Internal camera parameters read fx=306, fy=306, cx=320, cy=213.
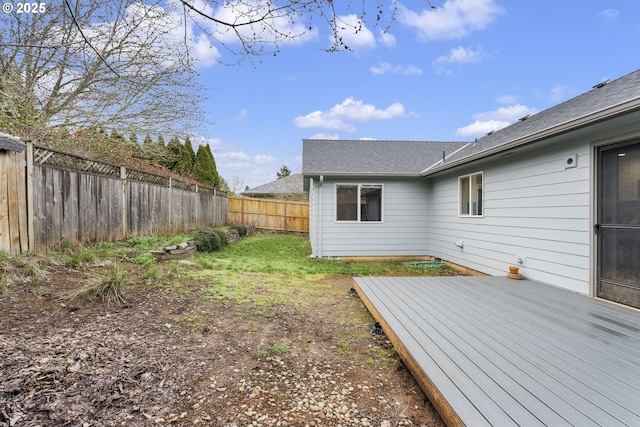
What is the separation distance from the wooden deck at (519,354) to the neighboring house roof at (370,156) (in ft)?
14.9

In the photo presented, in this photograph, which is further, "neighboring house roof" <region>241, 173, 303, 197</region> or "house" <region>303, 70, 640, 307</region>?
"neighboring house roof" <region>241, 173, 303, 197</region>

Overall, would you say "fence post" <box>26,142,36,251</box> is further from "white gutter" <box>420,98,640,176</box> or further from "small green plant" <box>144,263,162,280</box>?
"white gutter" <box>420,98,640,176</box>

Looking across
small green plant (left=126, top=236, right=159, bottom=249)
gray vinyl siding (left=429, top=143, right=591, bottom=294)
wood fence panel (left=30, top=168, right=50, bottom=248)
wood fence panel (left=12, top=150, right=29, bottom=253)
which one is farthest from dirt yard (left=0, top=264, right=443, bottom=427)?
gray vinyl siding (left=429, top=143, right=591, bottom=294)

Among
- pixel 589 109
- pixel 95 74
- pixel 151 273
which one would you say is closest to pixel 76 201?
pixel 151 273

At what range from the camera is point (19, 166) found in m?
4.54

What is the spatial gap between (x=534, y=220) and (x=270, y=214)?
12.4 metres

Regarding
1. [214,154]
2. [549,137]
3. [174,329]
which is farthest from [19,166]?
[214,154]

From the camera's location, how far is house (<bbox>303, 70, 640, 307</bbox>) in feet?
12.0

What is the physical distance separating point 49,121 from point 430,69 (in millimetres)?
9685

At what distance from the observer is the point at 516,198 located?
5398mm

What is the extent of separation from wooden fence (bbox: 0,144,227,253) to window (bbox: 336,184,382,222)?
204 inches

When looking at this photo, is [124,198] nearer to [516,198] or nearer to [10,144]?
[10,144]

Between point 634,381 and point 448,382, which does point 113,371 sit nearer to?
point 448,382

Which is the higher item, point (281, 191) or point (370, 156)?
point (370, 156)
